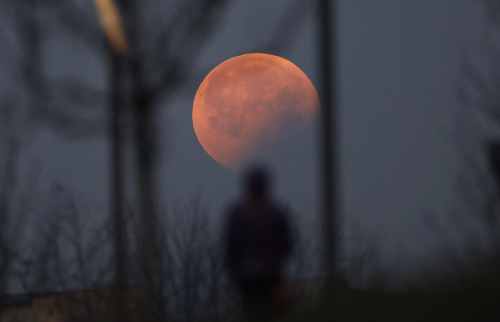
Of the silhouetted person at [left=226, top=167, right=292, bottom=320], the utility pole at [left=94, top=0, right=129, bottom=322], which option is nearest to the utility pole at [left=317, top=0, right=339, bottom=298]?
the silhouetted person at [left=226, top=167, right=292, bottom=320]

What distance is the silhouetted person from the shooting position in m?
3.06

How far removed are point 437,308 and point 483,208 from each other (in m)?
1.30

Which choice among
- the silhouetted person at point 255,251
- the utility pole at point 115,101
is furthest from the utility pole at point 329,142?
the utility pole at point 115,101

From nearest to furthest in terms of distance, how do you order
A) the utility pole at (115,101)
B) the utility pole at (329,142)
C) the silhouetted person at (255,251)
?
the utility pole at (329,142) < the silhouetted person at (255,251) < the utility pole at (115,101)

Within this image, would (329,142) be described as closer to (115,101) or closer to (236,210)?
(236,210)

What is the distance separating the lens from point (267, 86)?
421cm

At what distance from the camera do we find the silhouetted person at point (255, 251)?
3.06 metres

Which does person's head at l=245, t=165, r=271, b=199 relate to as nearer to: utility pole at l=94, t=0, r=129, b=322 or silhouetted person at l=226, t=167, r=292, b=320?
silhouetted person at l=226, t=167, r=292, b=320

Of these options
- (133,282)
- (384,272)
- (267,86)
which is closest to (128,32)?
(267,86)

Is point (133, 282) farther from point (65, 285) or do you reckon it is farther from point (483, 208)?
point (483, 208)

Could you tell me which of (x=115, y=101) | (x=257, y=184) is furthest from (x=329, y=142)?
(x=115, y=101)

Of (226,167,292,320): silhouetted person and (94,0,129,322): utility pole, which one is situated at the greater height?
(94,0,129,322): utility pole

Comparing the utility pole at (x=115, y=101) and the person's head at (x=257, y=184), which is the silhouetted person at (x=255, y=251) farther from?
the utility pole at (x=115, y=101)

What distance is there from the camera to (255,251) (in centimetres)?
309
